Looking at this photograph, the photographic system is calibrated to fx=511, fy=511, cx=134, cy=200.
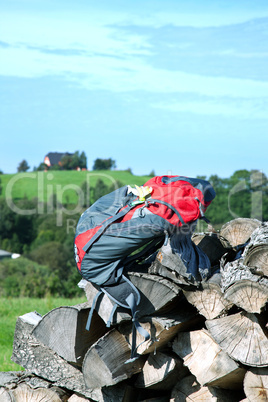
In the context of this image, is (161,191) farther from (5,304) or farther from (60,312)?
(5,304)

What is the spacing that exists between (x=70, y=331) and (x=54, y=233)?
43269 millimetres

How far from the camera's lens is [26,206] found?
50.9m

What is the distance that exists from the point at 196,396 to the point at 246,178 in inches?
1073

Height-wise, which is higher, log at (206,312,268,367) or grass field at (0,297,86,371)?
log at (206,312,268,367)

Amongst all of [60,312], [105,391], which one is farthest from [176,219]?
[105,391]

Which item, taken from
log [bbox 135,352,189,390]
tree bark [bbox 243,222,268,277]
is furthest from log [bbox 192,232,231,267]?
log [bbox 135,352,189,390]

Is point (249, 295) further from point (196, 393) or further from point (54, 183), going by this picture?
point (54, 183)

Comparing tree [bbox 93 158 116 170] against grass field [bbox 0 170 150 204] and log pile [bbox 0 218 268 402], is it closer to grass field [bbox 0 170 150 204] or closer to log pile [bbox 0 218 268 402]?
grass field [bbox 0 170 150 204]

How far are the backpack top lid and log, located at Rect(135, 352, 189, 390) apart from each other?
928 mm

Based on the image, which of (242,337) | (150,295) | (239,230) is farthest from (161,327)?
(239,230)

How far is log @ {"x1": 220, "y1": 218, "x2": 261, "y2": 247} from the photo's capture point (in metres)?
4.33

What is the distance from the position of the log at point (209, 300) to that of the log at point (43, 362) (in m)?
0.94

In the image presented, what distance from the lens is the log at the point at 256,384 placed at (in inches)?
125

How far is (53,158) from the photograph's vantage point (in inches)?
3177
